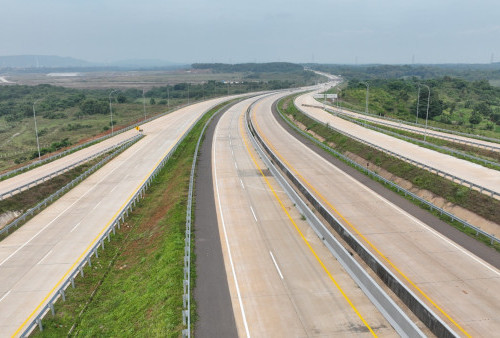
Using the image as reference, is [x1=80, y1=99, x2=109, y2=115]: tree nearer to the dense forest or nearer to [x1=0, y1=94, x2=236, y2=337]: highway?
the dense forest

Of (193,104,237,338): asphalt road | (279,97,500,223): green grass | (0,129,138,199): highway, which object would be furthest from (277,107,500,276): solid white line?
(0,129,138,199): highway

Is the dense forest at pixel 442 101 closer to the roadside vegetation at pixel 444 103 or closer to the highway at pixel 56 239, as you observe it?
the roadside vegetation at pixel 444 103

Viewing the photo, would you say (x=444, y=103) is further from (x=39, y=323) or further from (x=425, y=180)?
(x=39, y=323)

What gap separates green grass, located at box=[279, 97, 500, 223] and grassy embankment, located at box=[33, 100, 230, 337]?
21904mm

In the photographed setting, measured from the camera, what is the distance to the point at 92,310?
22.4 meters

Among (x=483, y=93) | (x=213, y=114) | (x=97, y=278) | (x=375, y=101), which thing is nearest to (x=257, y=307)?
(x=97, y=278)

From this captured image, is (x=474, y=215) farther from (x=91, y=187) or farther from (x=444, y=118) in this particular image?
(x=444, y=118)

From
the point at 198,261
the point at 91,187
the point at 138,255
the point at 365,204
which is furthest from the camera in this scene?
the point at 91,187

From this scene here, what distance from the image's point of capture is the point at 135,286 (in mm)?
24219

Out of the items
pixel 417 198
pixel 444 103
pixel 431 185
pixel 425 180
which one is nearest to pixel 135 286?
pixel 417 198

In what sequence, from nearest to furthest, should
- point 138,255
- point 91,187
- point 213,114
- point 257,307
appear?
1. point 257,307
2. point 138,255
3. point 91,187
4. point 213,114

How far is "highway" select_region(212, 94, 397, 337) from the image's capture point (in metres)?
18.0

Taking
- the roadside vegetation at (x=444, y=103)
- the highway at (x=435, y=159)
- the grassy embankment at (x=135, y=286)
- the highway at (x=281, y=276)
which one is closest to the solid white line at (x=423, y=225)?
the highway at (x=435, y=159)

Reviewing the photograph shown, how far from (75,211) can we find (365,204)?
2554 centimetres
